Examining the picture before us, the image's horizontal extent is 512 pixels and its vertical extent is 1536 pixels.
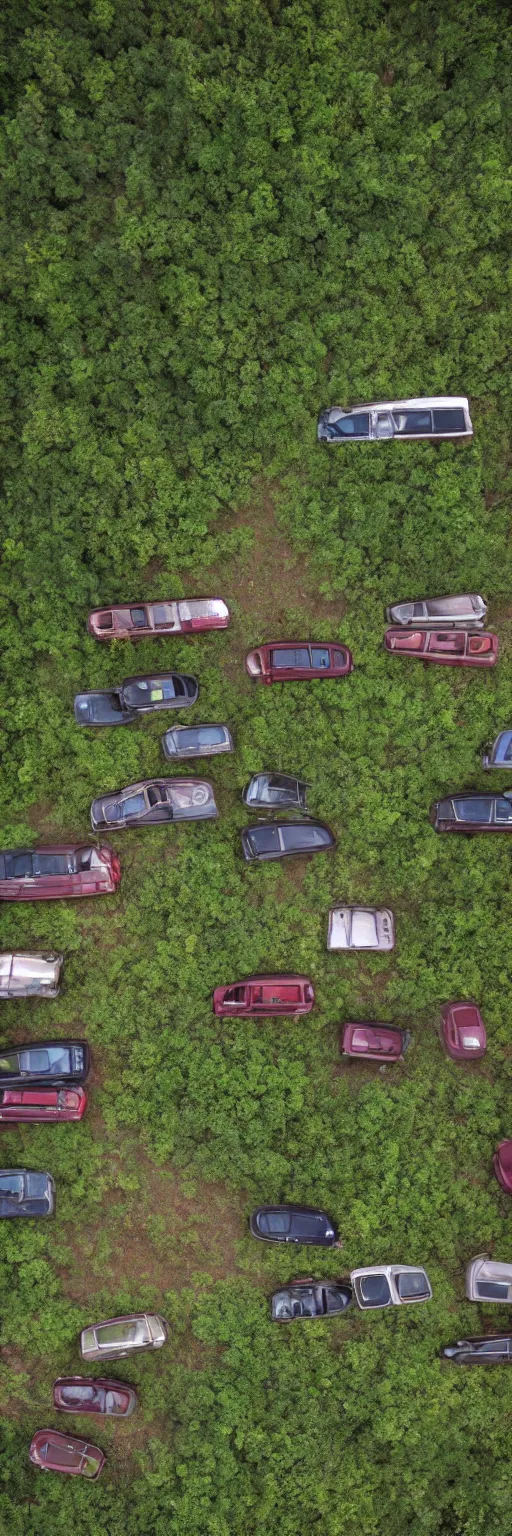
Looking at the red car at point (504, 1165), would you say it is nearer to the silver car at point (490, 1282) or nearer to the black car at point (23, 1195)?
A: the silver car at point (490, 1282)

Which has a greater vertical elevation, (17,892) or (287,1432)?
(17,892)

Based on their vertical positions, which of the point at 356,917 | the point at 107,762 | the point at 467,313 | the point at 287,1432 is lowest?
the point at 287,1432

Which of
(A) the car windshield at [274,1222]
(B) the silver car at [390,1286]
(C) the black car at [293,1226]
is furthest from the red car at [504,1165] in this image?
(A) the car windshield at [274,1222]

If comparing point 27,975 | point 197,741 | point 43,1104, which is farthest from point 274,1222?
point 197,741

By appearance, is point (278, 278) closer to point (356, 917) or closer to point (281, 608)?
point (281, 608)

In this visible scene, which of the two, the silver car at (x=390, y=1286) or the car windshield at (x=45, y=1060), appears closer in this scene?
the silver car at (x=390, y=1286)

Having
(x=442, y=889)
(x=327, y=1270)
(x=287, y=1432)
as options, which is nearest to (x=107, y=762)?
(x=442, y=889)

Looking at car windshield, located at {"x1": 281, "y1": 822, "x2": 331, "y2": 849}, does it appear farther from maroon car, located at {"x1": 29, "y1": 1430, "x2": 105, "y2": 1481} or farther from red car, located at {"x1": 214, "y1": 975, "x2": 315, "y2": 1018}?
maroon car, located at {"x1": 29, "y1": 1430, "x2": 105, "y2": 1481}
